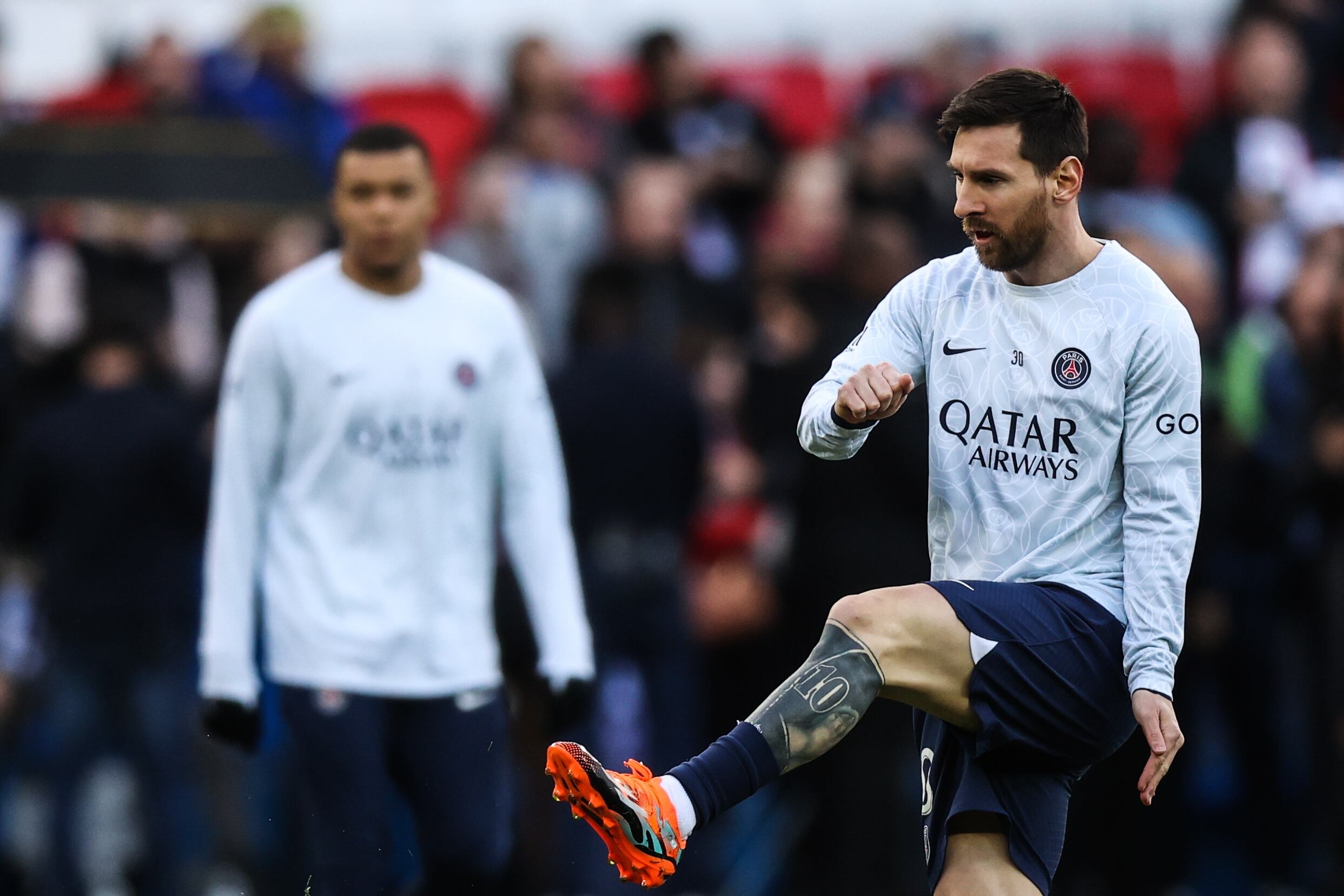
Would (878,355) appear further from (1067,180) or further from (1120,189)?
(1120,189)

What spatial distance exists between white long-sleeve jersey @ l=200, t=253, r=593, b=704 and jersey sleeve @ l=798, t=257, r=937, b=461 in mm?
1749

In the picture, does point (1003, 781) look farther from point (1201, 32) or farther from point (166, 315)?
point (1201, 32)

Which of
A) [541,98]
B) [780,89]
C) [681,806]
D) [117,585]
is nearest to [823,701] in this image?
[681,806]

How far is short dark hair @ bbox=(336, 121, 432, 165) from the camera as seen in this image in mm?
7125

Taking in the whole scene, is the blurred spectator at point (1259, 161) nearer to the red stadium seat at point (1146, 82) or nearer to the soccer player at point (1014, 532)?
the red stadium seat at point (1146, 82)

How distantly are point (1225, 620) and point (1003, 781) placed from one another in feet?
15.1

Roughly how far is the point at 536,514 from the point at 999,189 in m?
2.45

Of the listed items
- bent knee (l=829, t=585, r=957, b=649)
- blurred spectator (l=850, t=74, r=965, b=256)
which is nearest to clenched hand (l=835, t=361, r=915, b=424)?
bent knee (l=829, t=585, r=957, b=649)

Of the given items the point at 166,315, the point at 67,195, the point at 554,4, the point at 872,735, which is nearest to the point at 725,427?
the point at 872,735

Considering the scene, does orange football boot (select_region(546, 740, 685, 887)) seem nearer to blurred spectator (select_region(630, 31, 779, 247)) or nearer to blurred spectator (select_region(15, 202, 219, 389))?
blurred spectator (select_region(15, 202, 219, 389))

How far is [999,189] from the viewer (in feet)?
17.6

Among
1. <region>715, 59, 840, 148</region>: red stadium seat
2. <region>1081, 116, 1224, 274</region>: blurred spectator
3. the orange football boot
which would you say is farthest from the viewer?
<region>715, 59, 840, 148</region>: red stadium seat

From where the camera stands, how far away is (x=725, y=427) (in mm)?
10906

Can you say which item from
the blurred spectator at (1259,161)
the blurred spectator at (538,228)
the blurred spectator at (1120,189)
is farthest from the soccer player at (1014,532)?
the blurred spectator at (1259,161)
